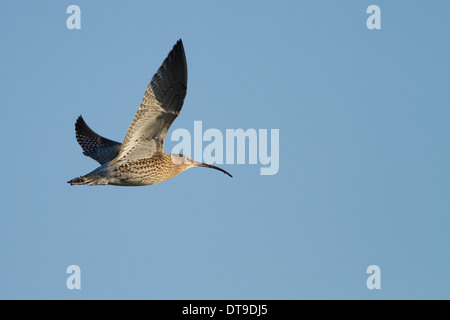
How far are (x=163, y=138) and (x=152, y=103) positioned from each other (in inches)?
Answer: 52.4

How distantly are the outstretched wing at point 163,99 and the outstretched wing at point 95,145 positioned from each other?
3696 millimetres

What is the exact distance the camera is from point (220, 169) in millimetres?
20109

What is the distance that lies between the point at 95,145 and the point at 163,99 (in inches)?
227

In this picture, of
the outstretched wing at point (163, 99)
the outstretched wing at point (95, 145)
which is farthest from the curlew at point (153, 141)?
the outstretched wing at point (95, 145)

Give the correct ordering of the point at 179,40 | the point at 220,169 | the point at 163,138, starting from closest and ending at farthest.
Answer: the point at 179,40 → the point at 163,138 → the point at 220,169

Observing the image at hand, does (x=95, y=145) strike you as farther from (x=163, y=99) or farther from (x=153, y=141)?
(x=163, y=99)

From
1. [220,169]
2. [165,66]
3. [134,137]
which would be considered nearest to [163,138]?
[134,137]

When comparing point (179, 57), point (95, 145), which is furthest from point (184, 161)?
point (179, 57)

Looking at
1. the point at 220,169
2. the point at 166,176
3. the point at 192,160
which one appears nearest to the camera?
the point at 166,176

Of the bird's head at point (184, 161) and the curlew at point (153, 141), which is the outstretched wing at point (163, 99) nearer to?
the curlew at point (153, 141)

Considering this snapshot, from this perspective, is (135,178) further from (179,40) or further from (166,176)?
(179,40)

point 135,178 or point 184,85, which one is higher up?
point 184,85

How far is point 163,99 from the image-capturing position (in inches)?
599

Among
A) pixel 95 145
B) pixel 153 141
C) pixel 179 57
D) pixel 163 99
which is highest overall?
pixel 179 57
